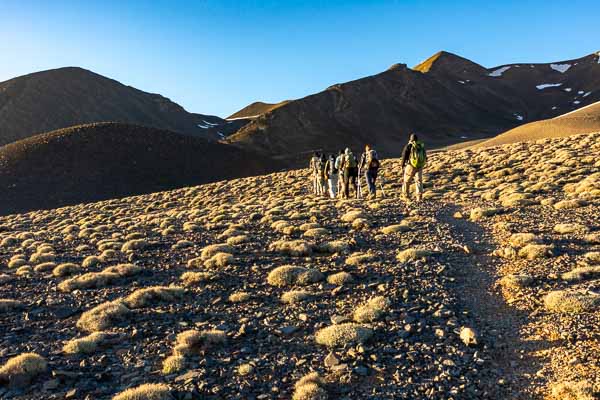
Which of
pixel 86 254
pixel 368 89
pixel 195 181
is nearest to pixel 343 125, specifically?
pixel 368 89

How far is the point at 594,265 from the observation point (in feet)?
28.8

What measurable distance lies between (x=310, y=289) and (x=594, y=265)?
6.00 metres

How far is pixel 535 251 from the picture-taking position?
962 centimetres

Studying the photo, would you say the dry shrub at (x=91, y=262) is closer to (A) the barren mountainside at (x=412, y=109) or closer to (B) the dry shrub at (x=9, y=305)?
(B) the dry shrub at (x=9, y=305)

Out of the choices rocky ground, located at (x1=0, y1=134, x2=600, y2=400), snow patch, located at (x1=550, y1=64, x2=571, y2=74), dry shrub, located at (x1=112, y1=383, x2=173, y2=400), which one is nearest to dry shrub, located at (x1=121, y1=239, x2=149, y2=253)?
rocky ground, located at (x1=0, y1=134, x2=600, y2=400)

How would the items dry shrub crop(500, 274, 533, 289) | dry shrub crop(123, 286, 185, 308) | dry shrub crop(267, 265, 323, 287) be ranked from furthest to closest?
dry shrub crop(267, 265, 323, 287), dry shrub crop(123, 286, 185, 308), dry shrub crop(500, 274, 533, 289)

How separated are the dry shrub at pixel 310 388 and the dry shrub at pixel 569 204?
12678mm

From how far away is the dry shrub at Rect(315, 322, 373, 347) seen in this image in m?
6.52

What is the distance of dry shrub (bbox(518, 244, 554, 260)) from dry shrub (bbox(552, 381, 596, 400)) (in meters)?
5.16

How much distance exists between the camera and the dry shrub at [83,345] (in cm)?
687

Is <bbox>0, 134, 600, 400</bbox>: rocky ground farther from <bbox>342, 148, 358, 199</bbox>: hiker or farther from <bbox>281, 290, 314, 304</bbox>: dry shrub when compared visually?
<bbox>342, 148, 358, 199</bbox>: hiker

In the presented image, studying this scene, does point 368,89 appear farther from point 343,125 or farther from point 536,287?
point 536,287

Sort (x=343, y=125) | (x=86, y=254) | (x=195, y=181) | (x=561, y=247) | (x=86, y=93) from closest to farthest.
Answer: (x=561, y=247) < (x=86, y=254) < (x=195, y=181) < (x=343, y=125) < (x=86, y=93)

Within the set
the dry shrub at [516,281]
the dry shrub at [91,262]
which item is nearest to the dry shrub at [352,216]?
the dry shrub at [516,281]
